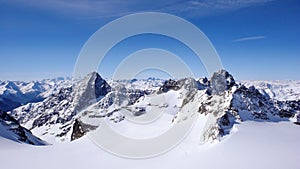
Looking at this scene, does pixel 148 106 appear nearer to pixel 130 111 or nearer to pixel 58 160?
pixel 130 111

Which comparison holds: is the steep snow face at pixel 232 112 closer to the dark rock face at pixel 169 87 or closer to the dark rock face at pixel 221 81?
the dark rock face at pixel 221 81

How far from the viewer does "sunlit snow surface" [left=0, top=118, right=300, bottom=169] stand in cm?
3017

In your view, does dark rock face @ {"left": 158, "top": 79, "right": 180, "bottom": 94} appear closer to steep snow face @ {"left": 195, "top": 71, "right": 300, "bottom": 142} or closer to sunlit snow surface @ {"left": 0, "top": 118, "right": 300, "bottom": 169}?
steep snow face @ {"left": 195, "top": 71, "right": 300, "bottom": 142}

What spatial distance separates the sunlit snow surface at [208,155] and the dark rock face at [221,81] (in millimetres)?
61593

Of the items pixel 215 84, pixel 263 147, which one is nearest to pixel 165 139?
pixel 263 147

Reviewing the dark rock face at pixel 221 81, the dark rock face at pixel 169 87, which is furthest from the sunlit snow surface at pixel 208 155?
the dark rock face at pixel 169 87

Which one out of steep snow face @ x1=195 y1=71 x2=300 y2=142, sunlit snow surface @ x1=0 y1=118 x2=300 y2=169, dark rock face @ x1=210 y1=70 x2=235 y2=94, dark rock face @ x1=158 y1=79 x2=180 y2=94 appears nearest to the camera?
sunlit snow surface @ x1=0 y1=118 x2=300 y2=169

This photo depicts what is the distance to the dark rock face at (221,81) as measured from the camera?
346ft

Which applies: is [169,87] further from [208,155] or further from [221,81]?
[208,155]

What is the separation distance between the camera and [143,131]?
58.8m

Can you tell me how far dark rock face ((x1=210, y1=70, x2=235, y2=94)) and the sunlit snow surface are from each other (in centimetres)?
6159

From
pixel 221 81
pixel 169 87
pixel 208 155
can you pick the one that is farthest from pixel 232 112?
pixel 169 87

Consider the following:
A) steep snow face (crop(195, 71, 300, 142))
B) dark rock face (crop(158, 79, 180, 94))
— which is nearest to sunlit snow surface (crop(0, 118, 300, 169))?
steep snow face (crop(195, 71, 300, 142))

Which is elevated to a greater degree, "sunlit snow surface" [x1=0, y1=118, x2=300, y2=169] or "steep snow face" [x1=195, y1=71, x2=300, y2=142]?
"steep snow face" [x1=195, y1=71, x2=300, y2=142]
